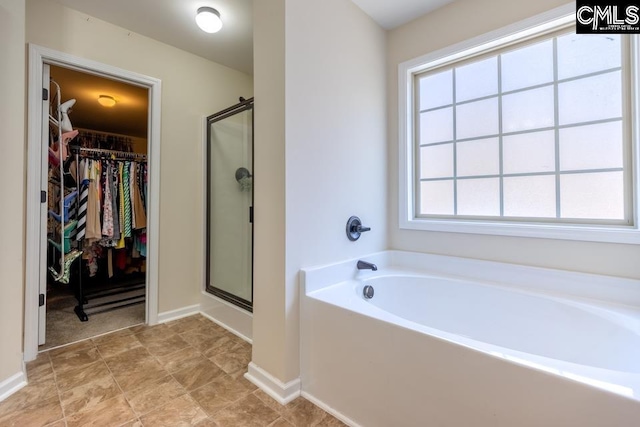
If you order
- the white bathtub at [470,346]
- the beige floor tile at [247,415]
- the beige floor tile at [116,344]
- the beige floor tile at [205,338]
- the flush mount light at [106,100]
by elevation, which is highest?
the flush mount light at [106,100]

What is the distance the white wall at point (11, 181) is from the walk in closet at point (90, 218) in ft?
1.51

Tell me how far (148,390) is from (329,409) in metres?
1.01

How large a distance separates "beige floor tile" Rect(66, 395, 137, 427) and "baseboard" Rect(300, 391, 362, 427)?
2.77 feet

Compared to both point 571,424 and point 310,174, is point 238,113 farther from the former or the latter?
point 571,424

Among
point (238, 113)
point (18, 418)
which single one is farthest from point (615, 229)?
point (18, 418)

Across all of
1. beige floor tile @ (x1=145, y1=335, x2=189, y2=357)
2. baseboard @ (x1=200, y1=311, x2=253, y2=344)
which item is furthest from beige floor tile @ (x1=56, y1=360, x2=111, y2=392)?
baseboard @ (x1=200, y1=311, x2=253, y2=344)

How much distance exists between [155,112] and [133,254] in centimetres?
182

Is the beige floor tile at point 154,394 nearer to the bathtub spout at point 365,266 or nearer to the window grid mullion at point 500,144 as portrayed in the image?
the bathtub spout at point 365,266

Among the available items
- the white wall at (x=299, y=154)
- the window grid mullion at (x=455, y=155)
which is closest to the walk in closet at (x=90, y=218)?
the white wall at (x=299, y=154)

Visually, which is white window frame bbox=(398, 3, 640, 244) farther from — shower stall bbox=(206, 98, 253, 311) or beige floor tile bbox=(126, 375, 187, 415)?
beige floor tile bbox=(126, 375, 187, 415)

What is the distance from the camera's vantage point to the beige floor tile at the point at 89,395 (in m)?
1.43

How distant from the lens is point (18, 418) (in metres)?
1.34

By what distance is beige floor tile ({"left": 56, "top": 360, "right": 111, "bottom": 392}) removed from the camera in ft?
5.28

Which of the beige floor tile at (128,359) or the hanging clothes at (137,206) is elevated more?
the hanging clothes at (137,206)
